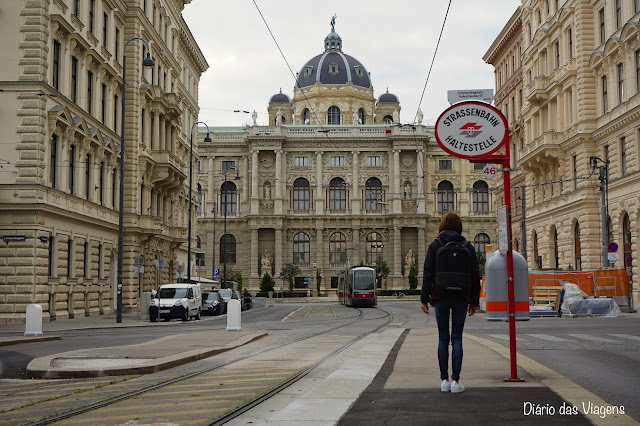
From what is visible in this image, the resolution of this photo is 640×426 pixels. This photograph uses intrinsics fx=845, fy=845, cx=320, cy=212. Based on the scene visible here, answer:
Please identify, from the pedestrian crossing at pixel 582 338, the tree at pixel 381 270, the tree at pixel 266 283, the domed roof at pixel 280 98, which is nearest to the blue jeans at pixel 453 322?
the pedestrian crossing at pixel 582 338

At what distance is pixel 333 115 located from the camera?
115000mm

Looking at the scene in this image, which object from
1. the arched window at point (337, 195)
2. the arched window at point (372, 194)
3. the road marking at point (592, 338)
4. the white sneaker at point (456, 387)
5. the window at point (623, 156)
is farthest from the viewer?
the arched window at point (337, 195)

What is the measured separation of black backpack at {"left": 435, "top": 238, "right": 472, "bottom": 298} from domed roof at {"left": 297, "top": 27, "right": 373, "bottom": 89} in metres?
110

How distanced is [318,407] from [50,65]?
28659 mm

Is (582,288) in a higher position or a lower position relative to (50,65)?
lower

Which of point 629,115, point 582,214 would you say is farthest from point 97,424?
point 582,214

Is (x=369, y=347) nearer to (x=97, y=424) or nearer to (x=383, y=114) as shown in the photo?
(x=97, y=424)

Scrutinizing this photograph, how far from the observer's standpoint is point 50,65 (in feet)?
110

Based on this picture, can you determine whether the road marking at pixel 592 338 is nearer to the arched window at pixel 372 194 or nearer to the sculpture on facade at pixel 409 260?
the sculpture on facade at pixel 409 260

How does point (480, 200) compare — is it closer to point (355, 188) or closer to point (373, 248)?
point (373, 248)

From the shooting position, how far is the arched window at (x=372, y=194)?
345ft

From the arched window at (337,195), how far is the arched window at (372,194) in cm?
264

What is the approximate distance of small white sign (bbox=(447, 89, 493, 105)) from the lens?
10.4 meters

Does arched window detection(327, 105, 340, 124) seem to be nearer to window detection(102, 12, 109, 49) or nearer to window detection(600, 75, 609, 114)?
window detection(600, 75, 609, 114)
